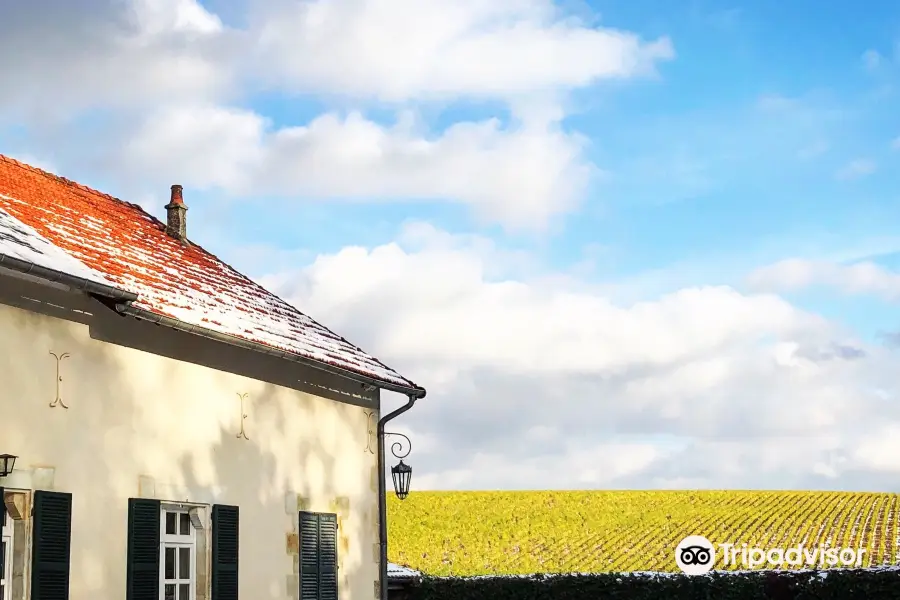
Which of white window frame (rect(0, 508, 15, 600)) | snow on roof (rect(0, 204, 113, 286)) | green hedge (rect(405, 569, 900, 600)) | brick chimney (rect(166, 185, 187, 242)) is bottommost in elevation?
green hedge (rect(405, 569, 900, 600))

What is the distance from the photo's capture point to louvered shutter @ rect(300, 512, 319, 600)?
13.9m

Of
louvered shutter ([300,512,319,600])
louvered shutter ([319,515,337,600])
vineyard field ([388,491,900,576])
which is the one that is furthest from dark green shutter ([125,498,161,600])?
vineyard field ([388,491,900,576])

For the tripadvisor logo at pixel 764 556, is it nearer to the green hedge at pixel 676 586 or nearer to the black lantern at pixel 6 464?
the green hedge at pixel 676 586

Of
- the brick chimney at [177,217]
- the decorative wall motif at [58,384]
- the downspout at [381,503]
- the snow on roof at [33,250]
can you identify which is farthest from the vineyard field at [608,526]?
the snow on roof at [33,250]

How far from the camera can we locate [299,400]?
1427 centimetres

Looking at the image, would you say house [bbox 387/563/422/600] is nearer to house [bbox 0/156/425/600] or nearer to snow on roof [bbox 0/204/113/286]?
house [bbox 0/156/425/600]

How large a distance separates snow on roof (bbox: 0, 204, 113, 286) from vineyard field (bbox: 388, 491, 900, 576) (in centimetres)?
2921

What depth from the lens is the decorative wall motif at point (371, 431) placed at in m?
15.7

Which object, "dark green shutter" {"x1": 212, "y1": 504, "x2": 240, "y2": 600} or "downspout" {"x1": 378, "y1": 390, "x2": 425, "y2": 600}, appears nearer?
"dark green shutter" {"x1": 212, "y1": 504, "x2": 240, "y2": 600}

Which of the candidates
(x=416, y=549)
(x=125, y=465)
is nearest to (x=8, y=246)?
(x=125, y=465)

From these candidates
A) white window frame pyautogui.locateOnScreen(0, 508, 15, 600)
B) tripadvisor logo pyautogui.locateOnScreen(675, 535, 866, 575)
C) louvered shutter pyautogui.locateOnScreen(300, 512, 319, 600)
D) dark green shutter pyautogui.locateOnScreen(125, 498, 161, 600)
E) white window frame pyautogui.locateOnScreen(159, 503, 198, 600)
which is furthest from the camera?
tripadvisor logo pyautogui.locateOnScreen(675, 535, 866, 575)

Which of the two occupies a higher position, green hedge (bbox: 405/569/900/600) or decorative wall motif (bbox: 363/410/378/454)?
decorative wall motif (bbox: 363/410/378/454)

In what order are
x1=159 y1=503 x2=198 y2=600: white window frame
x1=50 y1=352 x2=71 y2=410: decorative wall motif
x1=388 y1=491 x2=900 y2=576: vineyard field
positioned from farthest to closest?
1. x1=388 y1=491 x2=900 y2=576: vineyard field
2. x1=159 y1=503 x2=198 y2=600: white window frame
3. x1=50 y1=352 x2=71 y2=410: decorative wall motif

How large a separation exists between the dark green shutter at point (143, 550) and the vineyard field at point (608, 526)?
27786mm
